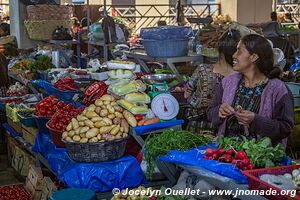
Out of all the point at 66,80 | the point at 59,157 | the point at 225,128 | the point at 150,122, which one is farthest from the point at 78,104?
the point at 225,128

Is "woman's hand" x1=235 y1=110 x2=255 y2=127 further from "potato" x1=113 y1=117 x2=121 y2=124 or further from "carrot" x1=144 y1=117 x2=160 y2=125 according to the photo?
"potato" x1=113 y1=117 x2=121 y2=124

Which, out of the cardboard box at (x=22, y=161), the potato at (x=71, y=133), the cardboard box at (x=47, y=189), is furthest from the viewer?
the cardboard box at (x=22, y=161)

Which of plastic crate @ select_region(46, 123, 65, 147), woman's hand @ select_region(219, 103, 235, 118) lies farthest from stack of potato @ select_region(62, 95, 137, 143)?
woman's hand @ select_region(219, 103, 235, 118)

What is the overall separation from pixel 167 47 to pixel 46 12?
376 centimetres

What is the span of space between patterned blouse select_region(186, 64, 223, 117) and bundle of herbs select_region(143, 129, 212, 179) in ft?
2.85

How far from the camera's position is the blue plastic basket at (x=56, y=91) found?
5426mm

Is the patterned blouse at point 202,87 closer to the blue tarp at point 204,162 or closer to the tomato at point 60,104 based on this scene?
the blue tarp at point 204,162

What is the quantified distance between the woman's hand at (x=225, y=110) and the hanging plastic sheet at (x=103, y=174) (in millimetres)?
900

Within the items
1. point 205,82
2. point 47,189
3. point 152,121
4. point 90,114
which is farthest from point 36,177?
point 205,82

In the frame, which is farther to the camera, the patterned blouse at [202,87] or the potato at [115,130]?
the patterned blouse at [202,87]

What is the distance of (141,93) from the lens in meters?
4.23

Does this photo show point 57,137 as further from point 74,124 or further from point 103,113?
point 103,113

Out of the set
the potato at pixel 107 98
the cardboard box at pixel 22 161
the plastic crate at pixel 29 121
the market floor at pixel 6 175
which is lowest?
the market floor at pixel 6 175

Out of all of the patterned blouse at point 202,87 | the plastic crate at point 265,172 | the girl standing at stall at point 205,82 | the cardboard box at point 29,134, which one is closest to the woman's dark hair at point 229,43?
the girl standing at stall at point 205,82
